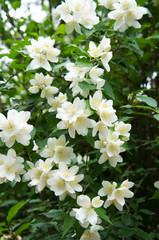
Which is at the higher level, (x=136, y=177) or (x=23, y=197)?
(x=136, y=177)

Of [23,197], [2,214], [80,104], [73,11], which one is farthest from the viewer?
[23,197]

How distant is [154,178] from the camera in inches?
81.4

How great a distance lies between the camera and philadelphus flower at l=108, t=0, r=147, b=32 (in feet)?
4.33

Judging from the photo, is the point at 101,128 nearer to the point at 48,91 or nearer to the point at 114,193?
the point at 114,193

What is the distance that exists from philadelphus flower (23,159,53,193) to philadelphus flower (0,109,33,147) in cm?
12

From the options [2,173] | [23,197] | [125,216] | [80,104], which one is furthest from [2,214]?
[80,104]

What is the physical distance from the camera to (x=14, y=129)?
1.08 meters

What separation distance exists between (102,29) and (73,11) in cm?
24

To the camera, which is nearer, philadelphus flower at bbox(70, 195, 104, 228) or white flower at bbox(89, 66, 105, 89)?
philadelphus flower at bbox(70, 195, 104, 228)

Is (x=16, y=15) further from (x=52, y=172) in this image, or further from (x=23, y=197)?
(x=23, y=197)

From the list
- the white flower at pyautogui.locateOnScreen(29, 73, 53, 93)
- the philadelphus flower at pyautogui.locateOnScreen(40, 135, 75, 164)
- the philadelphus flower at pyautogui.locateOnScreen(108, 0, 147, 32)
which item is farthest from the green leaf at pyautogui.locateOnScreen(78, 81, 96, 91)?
the philadelphus flower at pyautogui.locateOnScreen(108, 0, 147, 32)

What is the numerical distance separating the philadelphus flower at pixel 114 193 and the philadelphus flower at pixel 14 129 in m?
0.40

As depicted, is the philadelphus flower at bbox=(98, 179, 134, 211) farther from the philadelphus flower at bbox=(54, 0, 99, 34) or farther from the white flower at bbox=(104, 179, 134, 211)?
the philadelphus flower at bbox=(54, 0, 99, 34)

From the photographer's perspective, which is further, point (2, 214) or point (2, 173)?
point (2, 214)
